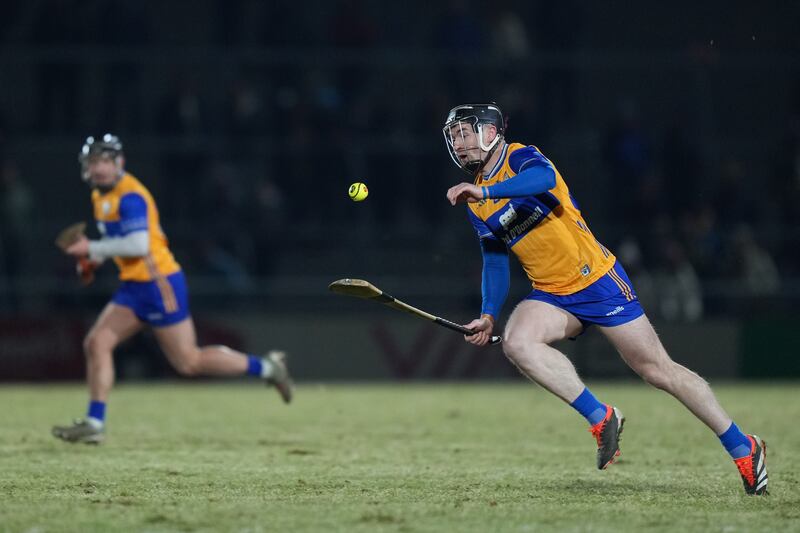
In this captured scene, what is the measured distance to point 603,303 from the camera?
754cm

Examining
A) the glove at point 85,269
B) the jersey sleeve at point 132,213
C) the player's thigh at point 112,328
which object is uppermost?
the jersey sleeve at point 132,213

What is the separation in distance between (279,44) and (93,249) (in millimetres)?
10236

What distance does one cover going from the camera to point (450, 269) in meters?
19.4

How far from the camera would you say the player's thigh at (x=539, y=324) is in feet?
24.4

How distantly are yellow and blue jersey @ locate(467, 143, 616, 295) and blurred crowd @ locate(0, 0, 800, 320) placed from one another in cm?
1115

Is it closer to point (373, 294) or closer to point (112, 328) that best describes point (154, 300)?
point (112, 328)

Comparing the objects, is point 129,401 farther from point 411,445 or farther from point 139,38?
point 139,38

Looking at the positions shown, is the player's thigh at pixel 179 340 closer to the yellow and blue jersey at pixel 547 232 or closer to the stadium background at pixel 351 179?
the yellow and blue jersey at pixel 547 232

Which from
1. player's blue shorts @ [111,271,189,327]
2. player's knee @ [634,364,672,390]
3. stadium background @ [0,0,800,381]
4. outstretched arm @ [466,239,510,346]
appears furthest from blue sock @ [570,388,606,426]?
stadium background @ [0,0,800,381]

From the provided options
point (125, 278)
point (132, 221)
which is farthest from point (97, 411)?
point (132, 221)

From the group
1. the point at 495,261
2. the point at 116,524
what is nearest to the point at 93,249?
the point at 495,261

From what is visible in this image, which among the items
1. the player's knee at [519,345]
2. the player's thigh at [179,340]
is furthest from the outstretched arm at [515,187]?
the player's thigh at [179,340]

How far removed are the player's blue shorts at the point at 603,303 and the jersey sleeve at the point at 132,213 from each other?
396 centimetres

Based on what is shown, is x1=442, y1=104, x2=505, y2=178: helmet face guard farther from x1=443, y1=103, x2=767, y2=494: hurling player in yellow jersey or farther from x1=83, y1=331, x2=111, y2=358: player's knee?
x1=83, y1=331, x2=111, y2=358: player's knee
